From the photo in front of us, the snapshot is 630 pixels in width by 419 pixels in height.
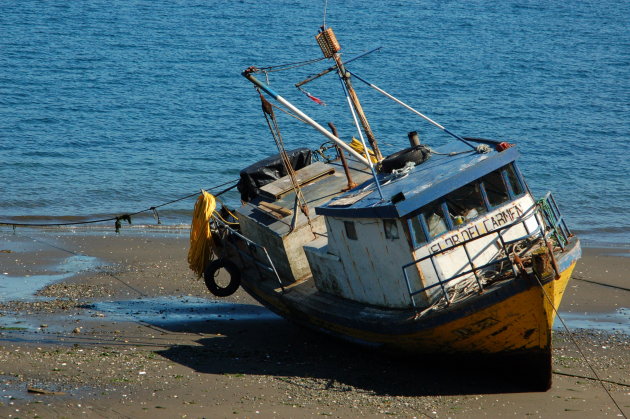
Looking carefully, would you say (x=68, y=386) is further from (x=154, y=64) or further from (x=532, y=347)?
(x=154, y=64)

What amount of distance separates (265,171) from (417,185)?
6.15 metres

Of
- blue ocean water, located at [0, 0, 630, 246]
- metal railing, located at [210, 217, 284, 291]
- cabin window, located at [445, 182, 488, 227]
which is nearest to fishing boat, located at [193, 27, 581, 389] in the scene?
cabin window, located at [445, 182, 488, 227]

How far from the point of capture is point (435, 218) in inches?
515

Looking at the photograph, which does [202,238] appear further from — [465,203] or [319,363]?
[465,203]

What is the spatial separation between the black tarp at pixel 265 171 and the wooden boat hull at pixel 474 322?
4.89 meters

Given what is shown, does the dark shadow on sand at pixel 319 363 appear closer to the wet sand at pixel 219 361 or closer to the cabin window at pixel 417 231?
the wet sand at pixel 219 361

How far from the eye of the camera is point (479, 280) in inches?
486

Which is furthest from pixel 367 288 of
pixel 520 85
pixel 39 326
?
pixel 520 85

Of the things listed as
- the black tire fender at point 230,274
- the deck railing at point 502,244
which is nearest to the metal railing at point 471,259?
the deck railing at point 502,244

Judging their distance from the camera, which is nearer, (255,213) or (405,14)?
(255,213)

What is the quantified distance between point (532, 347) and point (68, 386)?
7.42m

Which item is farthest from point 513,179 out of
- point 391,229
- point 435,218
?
point 391,229

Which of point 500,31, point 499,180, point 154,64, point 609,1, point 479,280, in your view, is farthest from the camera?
point 609,1

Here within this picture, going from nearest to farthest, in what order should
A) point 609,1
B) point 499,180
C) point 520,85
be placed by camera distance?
point 499,180 → point 520,85 → point 609,1
